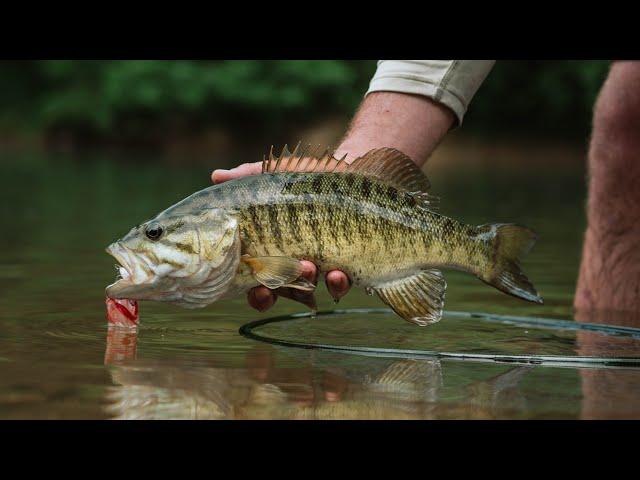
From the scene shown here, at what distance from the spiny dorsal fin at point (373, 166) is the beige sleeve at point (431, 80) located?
107 cm

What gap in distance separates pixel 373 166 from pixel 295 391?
3.42 ft

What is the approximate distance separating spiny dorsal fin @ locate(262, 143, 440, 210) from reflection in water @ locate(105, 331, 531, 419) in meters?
0.65

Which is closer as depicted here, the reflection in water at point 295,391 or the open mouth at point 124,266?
the reflection in water at point 295,391

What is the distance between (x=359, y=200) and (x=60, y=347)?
4.03 feet

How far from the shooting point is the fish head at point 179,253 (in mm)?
3797

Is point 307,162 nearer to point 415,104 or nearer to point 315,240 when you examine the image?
point 315,240

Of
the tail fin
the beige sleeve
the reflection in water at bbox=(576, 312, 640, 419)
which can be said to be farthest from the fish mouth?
the beige sleeve

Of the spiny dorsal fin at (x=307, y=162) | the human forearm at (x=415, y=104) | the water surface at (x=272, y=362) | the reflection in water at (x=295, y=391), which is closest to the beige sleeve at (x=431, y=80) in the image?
the human forearm at (x=415, y=104)

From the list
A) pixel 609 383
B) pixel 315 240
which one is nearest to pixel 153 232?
pixel 315 240

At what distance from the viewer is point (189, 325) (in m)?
4.72

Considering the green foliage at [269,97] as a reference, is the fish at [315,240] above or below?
below

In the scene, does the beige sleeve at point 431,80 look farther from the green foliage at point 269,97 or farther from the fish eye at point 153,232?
the green foliage at point 269,97

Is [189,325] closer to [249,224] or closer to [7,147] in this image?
[249,224]
